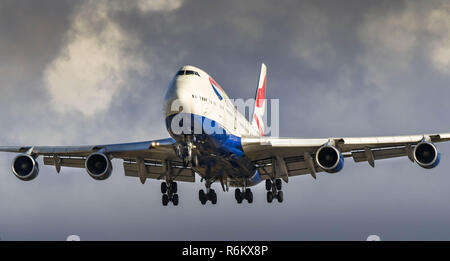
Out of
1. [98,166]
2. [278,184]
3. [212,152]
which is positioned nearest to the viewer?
[212,152]

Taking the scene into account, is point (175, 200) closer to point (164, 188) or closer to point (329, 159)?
point (164, 188)

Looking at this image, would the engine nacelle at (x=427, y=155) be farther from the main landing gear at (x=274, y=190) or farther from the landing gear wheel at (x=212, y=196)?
the landing gear wheel at (x=212, y=196)

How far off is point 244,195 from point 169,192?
19.2 feet

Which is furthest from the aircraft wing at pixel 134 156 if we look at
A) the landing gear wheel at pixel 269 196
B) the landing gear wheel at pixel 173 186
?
the landing gear wheel at pixel 269 196

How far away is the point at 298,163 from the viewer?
4309cm

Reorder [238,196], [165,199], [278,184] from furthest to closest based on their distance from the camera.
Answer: [238,196] → [278,184] → [165,199]

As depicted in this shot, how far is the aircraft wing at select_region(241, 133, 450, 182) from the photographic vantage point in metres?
37.3

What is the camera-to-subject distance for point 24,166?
1538 inches

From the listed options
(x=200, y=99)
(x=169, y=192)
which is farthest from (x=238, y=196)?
(x=200, y=99)

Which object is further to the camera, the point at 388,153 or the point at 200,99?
the point at 388,153
